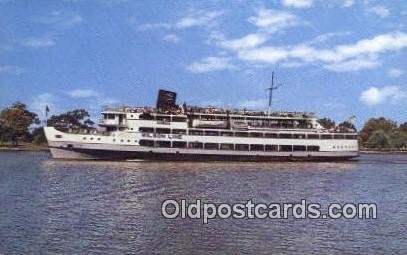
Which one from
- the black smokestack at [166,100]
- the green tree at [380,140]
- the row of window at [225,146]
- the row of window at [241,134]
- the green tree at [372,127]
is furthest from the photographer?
the green tree at [372,127]

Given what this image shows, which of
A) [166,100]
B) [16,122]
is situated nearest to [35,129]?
[16,122]

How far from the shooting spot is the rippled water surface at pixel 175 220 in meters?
Result: 20.8

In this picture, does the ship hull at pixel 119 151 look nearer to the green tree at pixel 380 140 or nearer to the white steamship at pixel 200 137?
the white steamship at pixel 200 137

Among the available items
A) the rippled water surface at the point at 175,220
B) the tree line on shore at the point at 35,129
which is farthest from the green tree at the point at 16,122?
the rippled water surface at the point at 175,220

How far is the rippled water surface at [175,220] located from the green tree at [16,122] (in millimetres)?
52381

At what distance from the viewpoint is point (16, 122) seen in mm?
97500

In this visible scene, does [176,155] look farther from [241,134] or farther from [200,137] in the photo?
[241,134]

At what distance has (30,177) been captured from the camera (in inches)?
1597

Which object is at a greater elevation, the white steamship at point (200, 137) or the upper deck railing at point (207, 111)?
the upper deck railing at point (207, 111)

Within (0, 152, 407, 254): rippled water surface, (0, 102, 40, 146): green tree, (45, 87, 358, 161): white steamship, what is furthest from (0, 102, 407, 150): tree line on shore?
(0, 152, 407, 254): rippled water surface

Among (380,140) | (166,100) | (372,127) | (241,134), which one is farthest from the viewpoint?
(372,127)

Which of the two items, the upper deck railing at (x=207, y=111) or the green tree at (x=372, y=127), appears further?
the green tree at (x=372, y=127)

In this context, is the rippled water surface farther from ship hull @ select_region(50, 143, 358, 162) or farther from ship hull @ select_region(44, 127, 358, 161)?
ship hull @ select_region(50, 143, 358, 162)

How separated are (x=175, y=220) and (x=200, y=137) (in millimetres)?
34960
